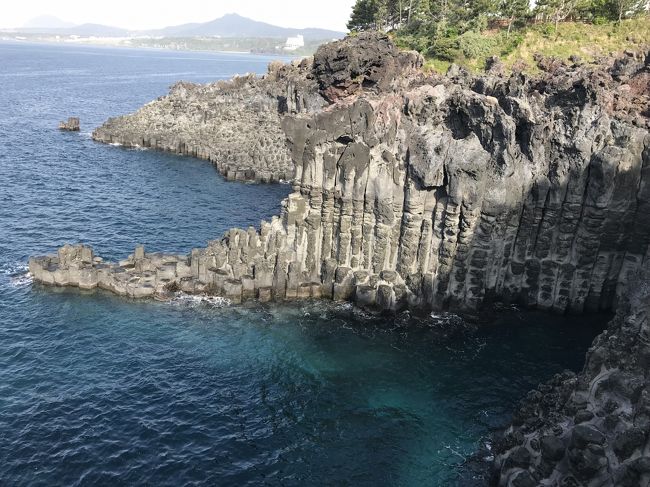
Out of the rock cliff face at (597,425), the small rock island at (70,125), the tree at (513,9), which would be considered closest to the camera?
the rock cliff face at (597,425)

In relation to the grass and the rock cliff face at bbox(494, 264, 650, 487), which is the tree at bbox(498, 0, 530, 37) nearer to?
the grass

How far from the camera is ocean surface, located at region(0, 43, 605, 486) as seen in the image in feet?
116

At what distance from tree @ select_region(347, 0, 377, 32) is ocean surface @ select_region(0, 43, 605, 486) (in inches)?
3648

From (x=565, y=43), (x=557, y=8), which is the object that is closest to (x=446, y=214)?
(x=565, y=43)

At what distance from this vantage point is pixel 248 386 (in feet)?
141

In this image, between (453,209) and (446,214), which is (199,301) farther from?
(453,209)

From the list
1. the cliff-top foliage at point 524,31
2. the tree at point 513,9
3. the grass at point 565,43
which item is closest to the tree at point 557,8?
the cliff-top foliage at point 524,31

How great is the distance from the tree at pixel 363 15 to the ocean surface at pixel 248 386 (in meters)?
92.7

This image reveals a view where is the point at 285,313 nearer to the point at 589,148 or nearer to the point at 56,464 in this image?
the point at 56,464

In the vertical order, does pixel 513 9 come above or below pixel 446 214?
above

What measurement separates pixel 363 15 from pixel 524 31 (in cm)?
4658

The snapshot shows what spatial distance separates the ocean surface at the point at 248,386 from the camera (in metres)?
35.4

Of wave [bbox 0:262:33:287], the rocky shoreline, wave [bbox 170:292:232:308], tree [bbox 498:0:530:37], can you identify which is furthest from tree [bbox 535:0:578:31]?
wave [bbox 0:262:33:287]

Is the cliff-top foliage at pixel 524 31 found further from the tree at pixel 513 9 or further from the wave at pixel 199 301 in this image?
the wave at pixel 199 301
